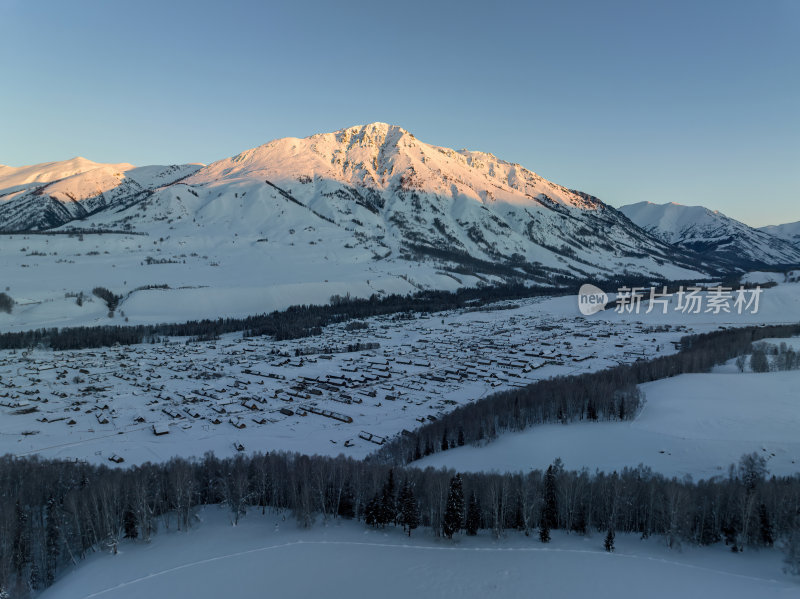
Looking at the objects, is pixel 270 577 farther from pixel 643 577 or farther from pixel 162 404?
pixel 162 404

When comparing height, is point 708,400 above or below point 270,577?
above

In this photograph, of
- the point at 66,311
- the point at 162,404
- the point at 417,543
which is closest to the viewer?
the point at 417,543

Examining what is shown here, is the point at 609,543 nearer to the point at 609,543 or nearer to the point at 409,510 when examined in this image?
the point at 609,543

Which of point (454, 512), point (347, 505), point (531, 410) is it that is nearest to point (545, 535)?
point (454, 512)

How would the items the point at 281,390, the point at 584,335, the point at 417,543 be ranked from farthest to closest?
the point at 584,335 < the point at 281,390 < the point at 417,543

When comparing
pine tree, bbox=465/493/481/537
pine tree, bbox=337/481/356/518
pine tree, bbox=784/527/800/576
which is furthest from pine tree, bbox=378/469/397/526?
pine tree, bbox=784/527/800/576

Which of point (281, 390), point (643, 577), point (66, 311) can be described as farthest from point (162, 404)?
point (66, 311)

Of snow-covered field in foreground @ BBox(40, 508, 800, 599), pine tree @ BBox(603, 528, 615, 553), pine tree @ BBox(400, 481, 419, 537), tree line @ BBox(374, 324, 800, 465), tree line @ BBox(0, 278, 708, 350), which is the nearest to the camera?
snow-covered field in foreground @ BBox(40, 508, 800, 599)
